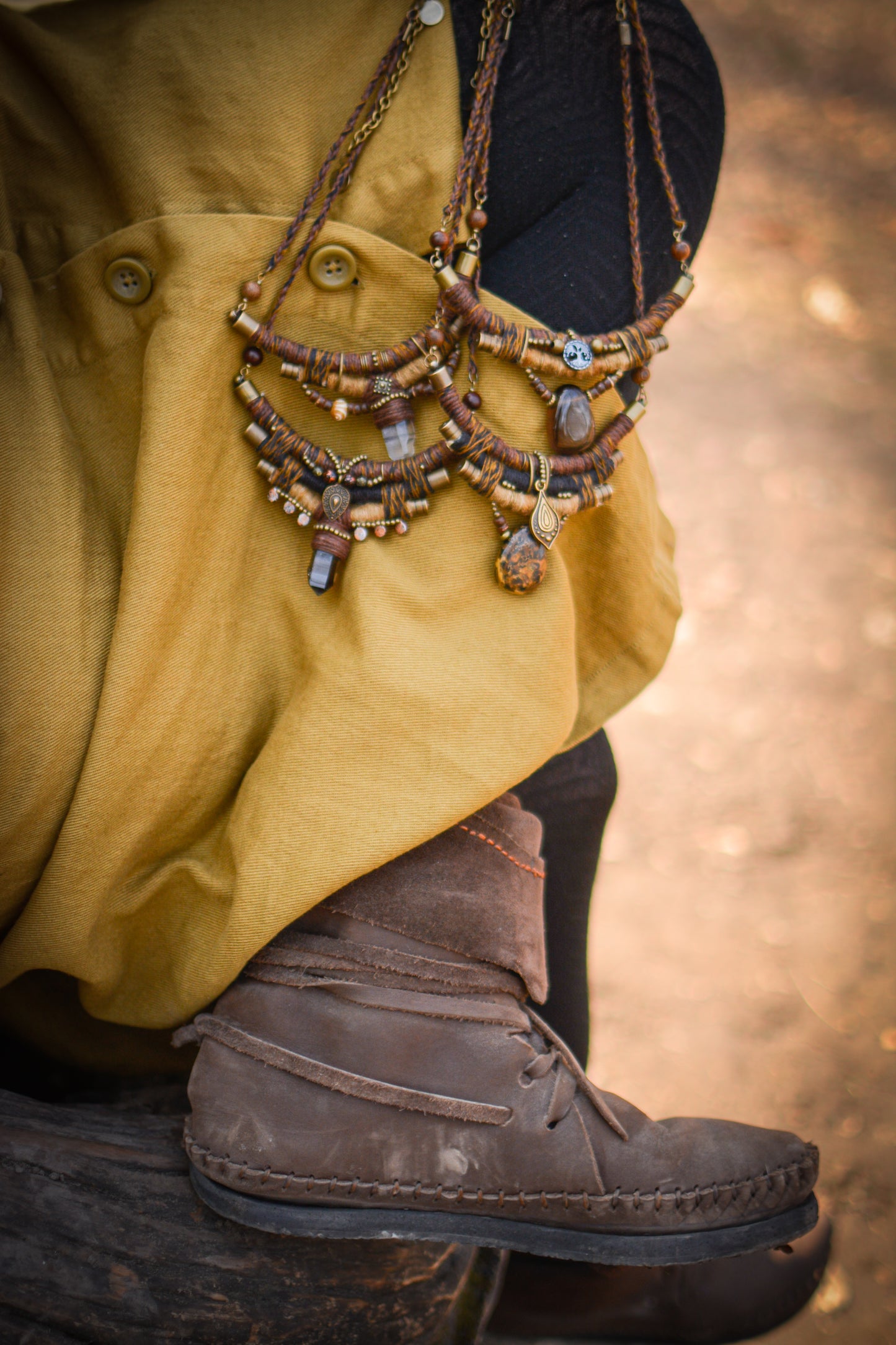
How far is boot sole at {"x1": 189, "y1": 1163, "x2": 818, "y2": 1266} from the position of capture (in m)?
0.70

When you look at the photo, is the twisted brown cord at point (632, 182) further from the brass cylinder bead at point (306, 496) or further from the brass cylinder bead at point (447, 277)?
the brass cylinder bead at point (306, 496)

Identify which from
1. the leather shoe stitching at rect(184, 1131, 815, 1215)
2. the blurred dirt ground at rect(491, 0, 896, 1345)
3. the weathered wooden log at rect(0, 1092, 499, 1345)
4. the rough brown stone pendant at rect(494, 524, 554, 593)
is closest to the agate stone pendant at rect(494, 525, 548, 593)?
the rough brown stone pendant at rect(494, 524, 554, 593)

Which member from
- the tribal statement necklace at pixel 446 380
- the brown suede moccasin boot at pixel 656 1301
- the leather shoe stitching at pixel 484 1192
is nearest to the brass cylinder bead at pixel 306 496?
the tribal statement necklace at pixel 446 380

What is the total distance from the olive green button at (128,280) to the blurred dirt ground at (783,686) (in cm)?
132

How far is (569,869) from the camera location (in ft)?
3.23

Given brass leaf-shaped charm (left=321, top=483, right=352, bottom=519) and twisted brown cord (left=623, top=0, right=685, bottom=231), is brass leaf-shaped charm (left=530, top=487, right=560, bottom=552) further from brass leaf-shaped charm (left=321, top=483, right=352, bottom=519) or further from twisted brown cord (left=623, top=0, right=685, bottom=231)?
twisted brown cord (left=623, top=0, right=685, bottom=231)

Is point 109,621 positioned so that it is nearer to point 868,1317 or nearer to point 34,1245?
point 34,1245

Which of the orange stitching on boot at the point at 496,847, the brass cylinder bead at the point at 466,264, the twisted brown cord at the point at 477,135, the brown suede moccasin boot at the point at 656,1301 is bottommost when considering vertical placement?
the brown suede moccasin boot at the point at 656,1301

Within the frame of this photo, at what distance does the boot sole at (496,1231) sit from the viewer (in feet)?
2.29

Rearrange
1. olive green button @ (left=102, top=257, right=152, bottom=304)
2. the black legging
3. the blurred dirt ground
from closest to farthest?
olive green button @ (left=102, top=257, right=152, bottom=304)
the black legging
the blurred dirt ground

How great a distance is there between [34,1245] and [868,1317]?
3.61ft

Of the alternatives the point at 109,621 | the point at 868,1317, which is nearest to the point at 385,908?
the point at 109,621

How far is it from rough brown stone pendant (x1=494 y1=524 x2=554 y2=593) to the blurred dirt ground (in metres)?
1.07

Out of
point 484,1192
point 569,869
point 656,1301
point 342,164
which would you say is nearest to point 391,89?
point 342,164
